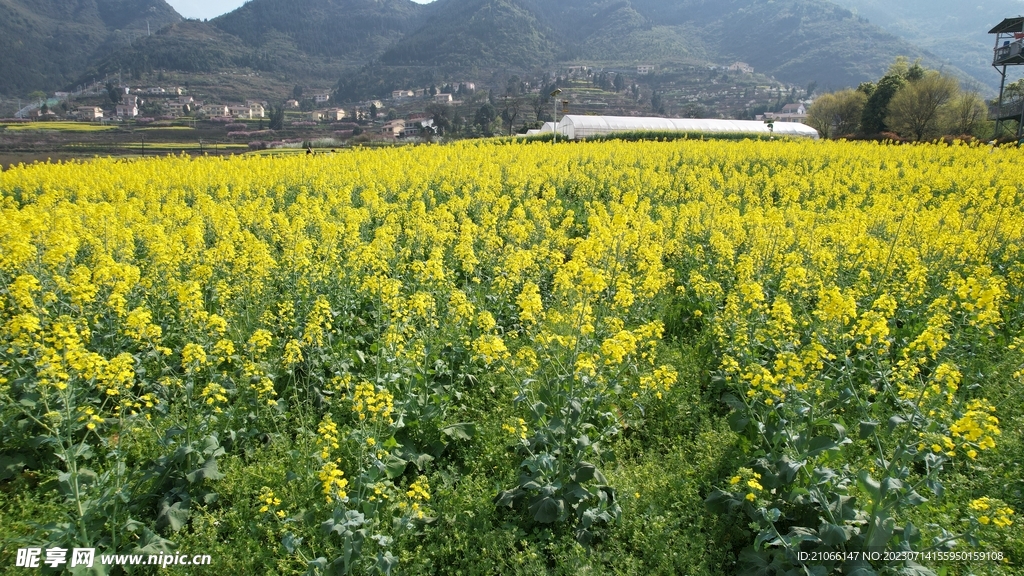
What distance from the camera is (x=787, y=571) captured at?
3.52m

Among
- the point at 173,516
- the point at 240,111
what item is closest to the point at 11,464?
the point at 173,516

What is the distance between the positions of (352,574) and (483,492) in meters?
1.14

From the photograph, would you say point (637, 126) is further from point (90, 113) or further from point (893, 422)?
point (90, 113)

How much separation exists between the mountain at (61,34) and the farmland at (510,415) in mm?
136393

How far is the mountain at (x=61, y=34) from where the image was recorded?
362ft

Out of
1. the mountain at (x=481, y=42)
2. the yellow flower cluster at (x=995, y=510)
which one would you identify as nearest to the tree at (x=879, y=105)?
the yellow flower cluster at (x=995, y=510)

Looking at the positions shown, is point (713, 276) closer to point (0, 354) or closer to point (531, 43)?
point (0, 354)

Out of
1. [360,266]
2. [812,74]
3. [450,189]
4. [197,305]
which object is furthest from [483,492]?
[812,74]

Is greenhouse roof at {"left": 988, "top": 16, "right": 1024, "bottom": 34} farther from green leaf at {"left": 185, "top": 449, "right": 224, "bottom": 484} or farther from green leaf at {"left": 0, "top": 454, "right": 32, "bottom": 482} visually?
green leaf at {"left": 0, "top": 454, "right": 32, "bottom": 482}

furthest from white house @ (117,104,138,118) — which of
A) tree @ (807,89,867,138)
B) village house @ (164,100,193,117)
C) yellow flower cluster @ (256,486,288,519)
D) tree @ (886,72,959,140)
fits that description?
yellow flower cluster @ (256,486,288,519)

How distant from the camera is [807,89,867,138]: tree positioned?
48250 millimetres

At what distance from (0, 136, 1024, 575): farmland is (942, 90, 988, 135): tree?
4145 cm

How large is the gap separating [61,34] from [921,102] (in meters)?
176

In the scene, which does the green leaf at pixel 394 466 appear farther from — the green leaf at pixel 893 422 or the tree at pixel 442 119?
the tree at pixel 442 119
